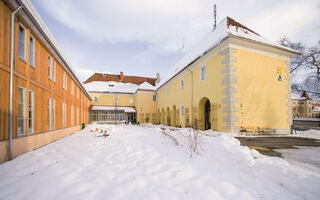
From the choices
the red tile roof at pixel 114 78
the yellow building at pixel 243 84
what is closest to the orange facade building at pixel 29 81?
the yellow building at pixel 243 84

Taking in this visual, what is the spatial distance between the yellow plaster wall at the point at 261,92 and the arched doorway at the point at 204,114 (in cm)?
373

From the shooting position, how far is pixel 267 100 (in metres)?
10.7

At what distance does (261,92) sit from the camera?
1060 cm

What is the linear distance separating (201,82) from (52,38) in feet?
35.8

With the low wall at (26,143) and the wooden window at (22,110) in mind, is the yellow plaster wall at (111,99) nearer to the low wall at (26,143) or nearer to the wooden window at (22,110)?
the low wall at (26,143)

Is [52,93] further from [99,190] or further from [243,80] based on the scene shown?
[243,80]

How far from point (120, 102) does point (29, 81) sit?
2635 centimetres

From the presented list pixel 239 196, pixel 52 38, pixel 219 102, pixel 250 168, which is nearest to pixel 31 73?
pixel 52 38

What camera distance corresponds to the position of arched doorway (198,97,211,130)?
13.5 m

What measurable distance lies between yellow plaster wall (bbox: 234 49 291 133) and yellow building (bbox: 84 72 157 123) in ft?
67.0

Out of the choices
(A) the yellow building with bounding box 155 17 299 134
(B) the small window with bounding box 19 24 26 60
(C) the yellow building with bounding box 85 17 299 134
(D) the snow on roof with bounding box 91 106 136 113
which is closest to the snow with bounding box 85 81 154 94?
(D) the snow on roof with bounding box 91 106 136 113

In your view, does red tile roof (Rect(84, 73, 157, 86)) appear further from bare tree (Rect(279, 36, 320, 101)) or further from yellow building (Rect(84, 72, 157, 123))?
bare tree (Rect(279, 36, 320, 101))

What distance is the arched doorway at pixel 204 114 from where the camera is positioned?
44.2 ft

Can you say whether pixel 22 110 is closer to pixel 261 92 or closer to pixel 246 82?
pixel 246 82
